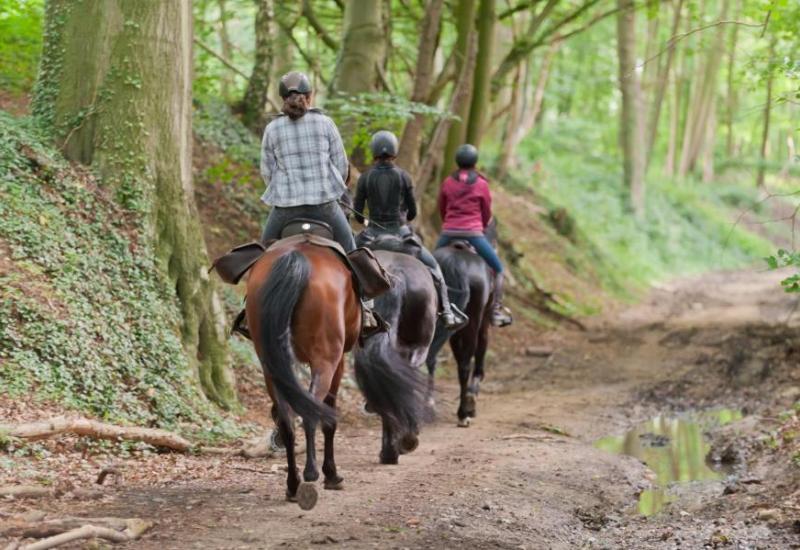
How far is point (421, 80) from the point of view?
1784cm

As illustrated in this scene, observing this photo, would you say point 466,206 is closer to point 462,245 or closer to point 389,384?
point 462,245

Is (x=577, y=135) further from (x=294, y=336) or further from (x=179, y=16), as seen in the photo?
(x=294, y=336)

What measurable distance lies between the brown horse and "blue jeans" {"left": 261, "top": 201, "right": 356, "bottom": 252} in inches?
22.4

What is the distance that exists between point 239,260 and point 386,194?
2688mm

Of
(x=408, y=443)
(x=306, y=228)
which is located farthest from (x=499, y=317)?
(x=306, y=228)

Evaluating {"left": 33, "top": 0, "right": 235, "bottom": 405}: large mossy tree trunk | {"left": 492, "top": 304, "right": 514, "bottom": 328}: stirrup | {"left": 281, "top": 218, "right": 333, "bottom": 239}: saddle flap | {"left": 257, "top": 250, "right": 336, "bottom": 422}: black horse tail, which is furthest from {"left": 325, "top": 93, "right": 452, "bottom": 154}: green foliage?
{"left": 257, "top": 250, "right": 336, "bottom": 422}: black horse tail

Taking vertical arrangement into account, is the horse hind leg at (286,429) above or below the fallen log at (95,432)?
above

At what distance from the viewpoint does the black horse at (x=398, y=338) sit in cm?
865

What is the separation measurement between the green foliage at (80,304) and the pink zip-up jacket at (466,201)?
12.7 ft

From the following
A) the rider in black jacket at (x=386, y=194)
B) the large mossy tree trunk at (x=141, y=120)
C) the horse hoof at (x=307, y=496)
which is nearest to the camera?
the horse hoof at (x=307, y=496)

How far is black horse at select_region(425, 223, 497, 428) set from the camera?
1266 centimetres

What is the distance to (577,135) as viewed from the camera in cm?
4450

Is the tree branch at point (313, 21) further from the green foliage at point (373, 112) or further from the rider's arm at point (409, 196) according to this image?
the rider's arm at point (409, 196)

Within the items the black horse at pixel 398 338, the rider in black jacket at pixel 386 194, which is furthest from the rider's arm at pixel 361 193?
the black horse at pixel 398 338
